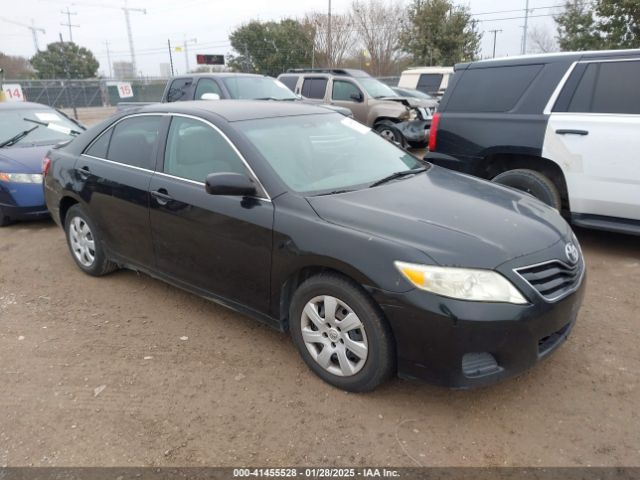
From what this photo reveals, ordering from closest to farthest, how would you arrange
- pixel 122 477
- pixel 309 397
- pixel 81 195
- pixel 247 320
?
pixel 122 477
pixel 309 397
pixel 247 320
pixel 81 195

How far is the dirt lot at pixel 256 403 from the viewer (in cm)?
255

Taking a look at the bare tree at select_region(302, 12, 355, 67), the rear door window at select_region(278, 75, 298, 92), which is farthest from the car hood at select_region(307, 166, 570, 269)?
the bare tree at select_region(302, 12, 355, 67)

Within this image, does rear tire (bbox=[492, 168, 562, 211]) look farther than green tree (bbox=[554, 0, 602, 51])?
No

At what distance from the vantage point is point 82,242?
4754 millimetres

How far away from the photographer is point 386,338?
2705 mm

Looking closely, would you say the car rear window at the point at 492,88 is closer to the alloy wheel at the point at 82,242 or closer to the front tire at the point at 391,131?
the alloy wheel at the point at 82,242

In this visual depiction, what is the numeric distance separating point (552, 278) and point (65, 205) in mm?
4254

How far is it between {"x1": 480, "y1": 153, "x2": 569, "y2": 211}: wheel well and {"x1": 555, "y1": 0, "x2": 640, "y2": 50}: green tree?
660 inches

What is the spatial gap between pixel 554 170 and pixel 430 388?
313 cm

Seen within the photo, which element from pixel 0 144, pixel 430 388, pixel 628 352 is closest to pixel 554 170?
pixel 628 352

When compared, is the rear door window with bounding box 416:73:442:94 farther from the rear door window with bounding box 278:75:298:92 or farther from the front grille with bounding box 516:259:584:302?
the front grille with bounding box 516:259:584:302

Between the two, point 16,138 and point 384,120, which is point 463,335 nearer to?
point 16,138

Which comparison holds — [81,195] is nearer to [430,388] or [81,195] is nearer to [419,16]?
[430,388]

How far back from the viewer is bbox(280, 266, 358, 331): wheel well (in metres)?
2.97
